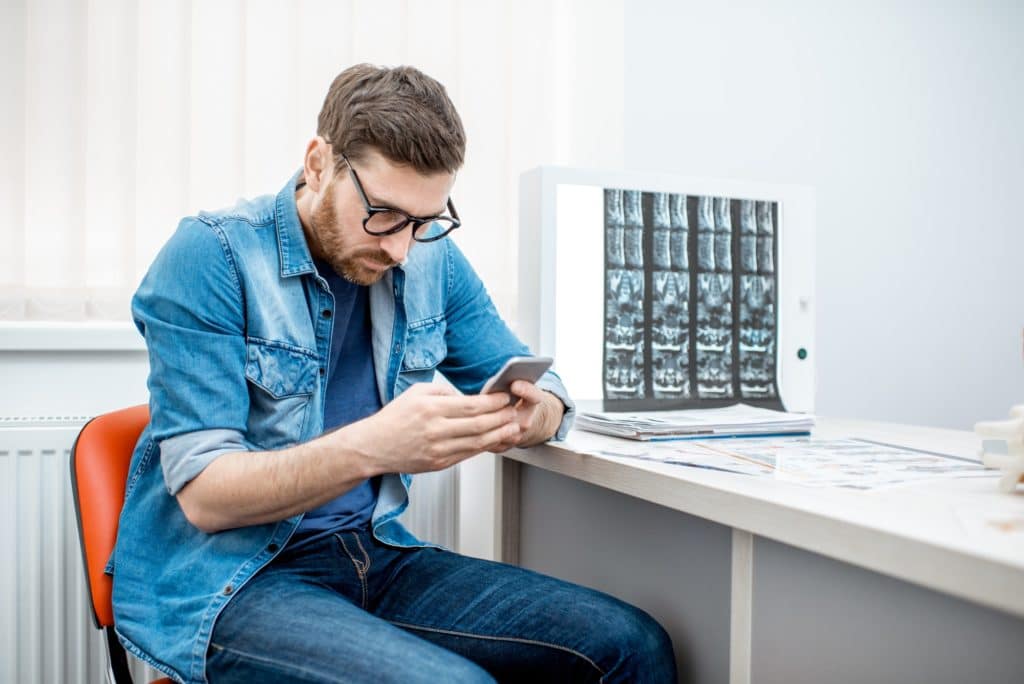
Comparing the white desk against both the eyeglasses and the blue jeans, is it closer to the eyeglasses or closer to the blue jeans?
the blue jeans

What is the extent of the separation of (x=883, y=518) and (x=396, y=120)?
27.2 inches

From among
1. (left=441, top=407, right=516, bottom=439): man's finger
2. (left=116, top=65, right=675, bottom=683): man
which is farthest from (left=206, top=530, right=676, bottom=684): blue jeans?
(left=441, top=407, right=516, bottom=439): man's finger

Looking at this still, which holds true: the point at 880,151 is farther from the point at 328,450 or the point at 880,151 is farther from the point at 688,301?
the point at 328,450

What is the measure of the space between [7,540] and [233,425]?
678mm

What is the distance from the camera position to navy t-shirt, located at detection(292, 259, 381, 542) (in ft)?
3.72

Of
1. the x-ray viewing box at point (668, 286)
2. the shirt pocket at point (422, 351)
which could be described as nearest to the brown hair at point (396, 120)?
the shirt pocket at point (422, 351)

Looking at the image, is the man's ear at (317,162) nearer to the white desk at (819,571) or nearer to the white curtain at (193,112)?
the white desk at (819,571)

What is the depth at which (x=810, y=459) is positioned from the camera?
1016 millimetres

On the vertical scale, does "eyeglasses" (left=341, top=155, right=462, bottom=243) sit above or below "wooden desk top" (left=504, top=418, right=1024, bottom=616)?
above

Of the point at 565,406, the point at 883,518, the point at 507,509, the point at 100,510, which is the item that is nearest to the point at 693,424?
the point at 565,406

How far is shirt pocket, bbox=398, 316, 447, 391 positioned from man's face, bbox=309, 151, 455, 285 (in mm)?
126

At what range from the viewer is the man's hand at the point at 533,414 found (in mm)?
1048

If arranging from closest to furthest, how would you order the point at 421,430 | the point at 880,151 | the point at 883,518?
the point at 883,518
the point at 421,430
the point at 880,151

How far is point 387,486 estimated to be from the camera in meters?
1.18
